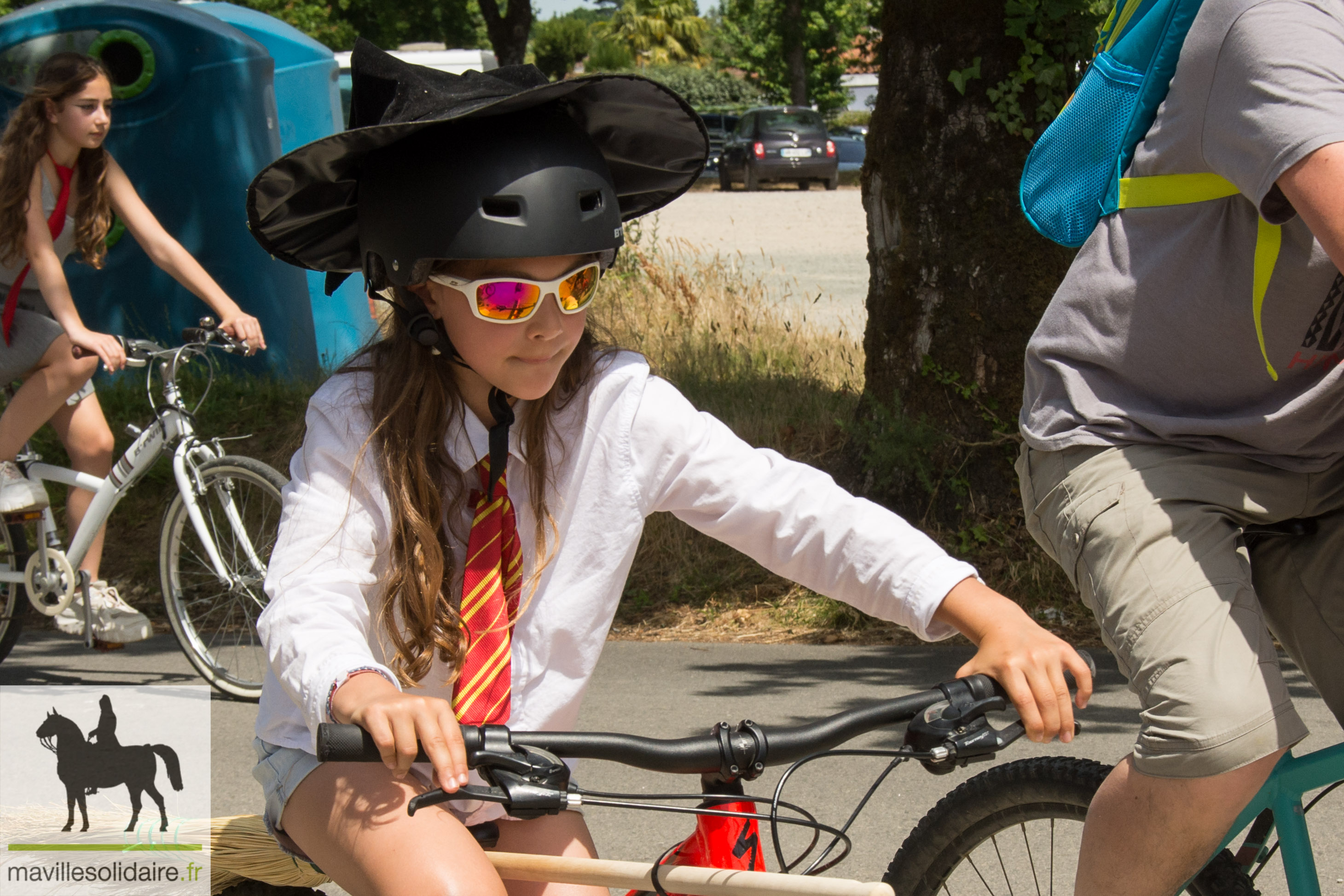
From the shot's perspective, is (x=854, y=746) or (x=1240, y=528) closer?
(x=1240, y=528)

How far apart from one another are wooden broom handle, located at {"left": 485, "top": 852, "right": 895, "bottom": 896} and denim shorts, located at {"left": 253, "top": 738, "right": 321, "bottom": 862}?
51 cm

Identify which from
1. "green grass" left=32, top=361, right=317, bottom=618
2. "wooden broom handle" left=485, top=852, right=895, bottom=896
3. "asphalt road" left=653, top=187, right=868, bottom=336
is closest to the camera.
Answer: "wooden broom handle" left=485, top=852, right=895, bottom=896

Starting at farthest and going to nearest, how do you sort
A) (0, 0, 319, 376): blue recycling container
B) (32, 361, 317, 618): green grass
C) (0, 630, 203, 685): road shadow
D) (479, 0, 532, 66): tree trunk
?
(479, 0, 532, 66): tree trunk < (0, 0, 319, 376): blue recycling container < (32, 361, 317, 618): green grass < (0, 630, 203, 685): road shadow

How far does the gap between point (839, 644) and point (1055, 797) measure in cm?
336

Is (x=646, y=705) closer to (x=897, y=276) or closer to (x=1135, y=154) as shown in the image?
(x=897, y=276)

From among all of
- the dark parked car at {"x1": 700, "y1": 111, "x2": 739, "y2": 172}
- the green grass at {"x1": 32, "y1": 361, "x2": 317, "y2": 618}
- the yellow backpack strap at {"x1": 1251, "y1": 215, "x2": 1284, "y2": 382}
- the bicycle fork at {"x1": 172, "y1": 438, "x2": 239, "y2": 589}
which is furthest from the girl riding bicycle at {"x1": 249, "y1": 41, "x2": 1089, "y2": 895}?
the dark parked car at {"x1": 700, "y1": 111, "x2": 739, "y2": 172}

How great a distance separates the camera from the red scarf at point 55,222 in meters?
5.28

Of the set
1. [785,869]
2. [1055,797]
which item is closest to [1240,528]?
[1055,797]

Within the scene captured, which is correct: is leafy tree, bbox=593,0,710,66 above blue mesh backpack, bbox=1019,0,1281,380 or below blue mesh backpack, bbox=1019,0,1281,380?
below

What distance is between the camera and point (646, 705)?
4.92 m

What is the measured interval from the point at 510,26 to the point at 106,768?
14112 mm

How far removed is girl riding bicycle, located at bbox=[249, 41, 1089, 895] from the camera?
A: 1861 mm

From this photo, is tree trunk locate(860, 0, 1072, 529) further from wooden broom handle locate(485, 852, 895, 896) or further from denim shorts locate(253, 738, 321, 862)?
wooden broom handle locate(485, 852, 895, 896)

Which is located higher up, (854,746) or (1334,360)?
(1334,360)
